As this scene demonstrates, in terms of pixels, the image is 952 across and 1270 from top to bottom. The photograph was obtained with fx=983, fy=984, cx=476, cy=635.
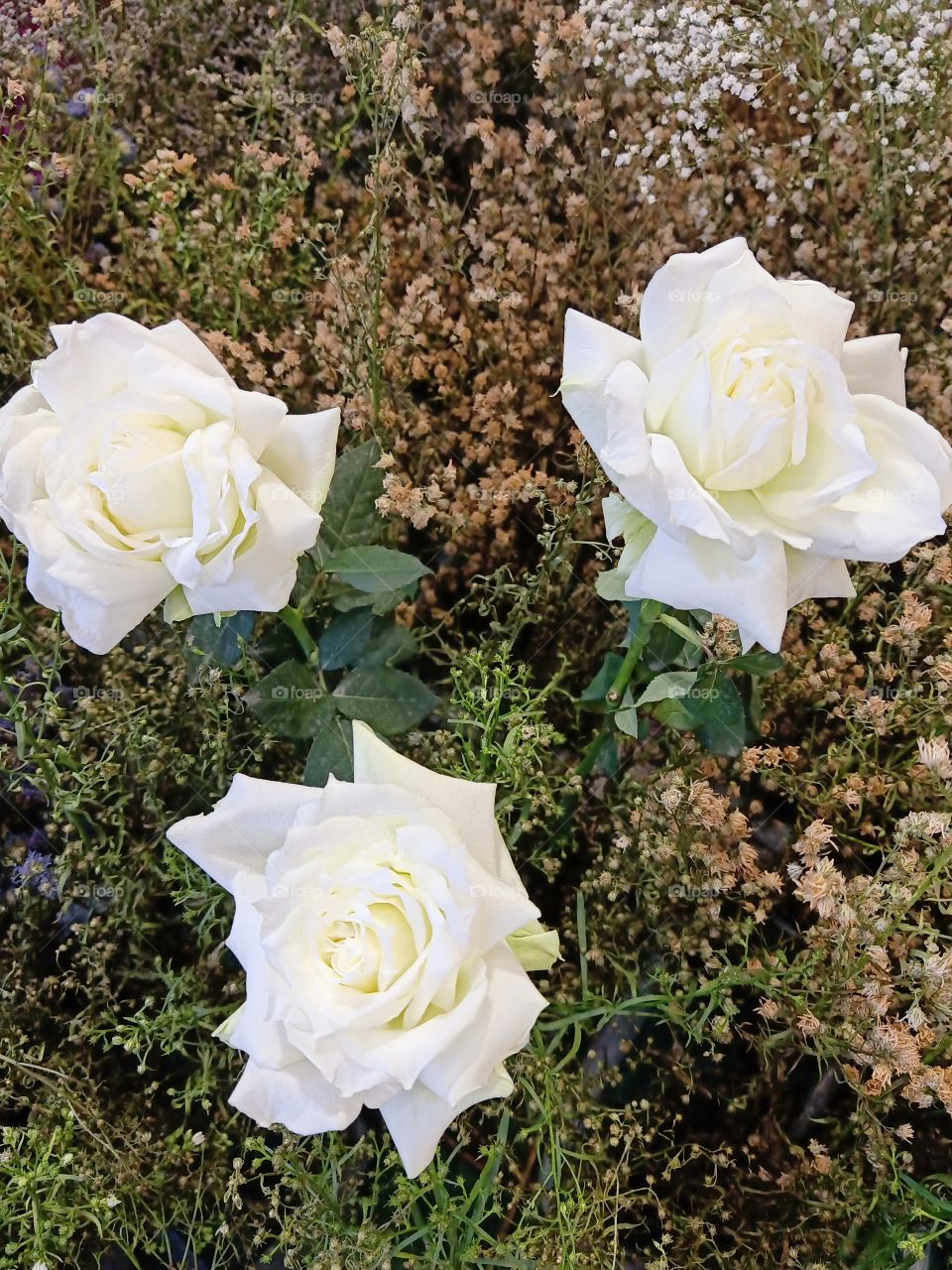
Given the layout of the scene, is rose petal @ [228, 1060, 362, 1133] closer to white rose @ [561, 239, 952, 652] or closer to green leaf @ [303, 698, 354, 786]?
green leaf @ [303, 698, 354, 786]

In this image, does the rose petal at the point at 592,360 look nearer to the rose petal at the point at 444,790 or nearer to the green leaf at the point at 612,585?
the green leaf at the point at 612,585

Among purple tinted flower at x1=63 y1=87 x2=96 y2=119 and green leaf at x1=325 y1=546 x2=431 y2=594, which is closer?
green leaf at x1=325 y1=546 x2=431 y2=594

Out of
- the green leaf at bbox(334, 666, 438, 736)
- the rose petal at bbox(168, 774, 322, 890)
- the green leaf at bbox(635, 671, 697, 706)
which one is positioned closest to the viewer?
the rose petal at bbox(168, 774, 322, 890)

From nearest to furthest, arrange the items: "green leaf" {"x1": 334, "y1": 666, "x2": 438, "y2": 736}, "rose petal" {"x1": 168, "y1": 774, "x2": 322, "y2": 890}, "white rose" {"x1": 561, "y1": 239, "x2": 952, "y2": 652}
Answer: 1. "white rose" {"x1": 561, "y1": 239, "x2": 952, "y2": 652}
2. "rose petal" {"x1": 168, "y1": 774, "x2": 322, "y2": 890}
3. "green leaf" {"x1": 334, "y1": 666, "x2": 438, "y2": 736}

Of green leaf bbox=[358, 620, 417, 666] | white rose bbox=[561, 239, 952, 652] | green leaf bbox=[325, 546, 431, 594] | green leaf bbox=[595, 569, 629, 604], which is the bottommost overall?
green leaf bbox=[358, 620, 417, 666]

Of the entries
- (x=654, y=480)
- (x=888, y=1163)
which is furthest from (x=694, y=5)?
(x=888, y=1163)

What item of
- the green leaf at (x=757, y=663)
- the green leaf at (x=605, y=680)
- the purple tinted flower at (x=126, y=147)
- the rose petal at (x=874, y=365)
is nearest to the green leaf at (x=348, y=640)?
the green leaf at (x=605, y=680)

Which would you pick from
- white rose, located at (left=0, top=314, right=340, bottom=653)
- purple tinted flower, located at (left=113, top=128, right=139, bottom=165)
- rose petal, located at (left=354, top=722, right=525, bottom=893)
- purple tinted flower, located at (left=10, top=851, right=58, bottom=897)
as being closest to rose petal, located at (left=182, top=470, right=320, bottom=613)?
white rose, located at (left=0, top=314, right=340, bottom=653)
